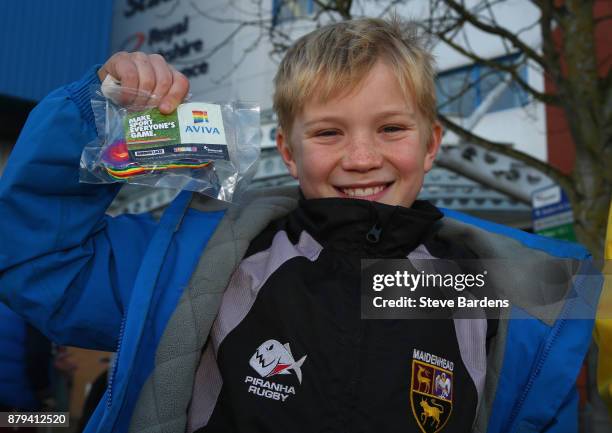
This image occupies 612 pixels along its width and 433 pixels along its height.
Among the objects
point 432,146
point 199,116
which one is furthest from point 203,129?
point 432,146

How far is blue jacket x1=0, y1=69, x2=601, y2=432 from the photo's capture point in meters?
1.50

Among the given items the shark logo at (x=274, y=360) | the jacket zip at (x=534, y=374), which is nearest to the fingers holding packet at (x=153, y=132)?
the shark logo at (x=274, y=360)

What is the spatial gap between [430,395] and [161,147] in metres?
0.94

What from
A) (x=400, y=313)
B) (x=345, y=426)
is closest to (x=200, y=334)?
(x=345, y=426)

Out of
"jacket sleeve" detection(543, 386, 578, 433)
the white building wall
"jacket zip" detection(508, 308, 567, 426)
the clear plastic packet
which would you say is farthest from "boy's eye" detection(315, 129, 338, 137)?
the white building wall

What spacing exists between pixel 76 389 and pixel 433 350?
117 inches

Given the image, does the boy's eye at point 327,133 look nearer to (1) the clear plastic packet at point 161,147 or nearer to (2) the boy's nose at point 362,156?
(2) the boy's nose at point 362,156

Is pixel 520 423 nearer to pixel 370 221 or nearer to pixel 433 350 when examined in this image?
pixel 433 350

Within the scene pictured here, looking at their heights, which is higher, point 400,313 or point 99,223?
point 99,223

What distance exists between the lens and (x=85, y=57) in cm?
956

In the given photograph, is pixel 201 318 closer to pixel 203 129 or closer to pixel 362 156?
pixel 203 129

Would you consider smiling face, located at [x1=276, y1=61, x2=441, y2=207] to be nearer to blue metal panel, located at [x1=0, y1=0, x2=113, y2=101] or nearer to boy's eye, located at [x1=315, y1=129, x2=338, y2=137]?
boy's eye, located at [x1=315, y1=129, x2=338, y2=137]

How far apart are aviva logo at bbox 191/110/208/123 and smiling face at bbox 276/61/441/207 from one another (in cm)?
34

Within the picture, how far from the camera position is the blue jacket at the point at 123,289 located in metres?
1.50
